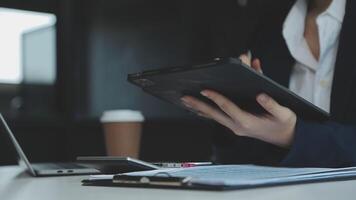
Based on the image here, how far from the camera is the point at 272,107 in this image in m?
0.90

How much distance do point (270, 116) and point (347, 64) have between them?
337 mm

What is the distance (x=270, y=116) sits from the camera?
0.97 meters

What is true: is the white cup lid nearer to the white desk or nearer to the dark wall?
the white desk

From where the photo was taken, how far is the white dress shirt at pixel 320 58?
1.29 metres

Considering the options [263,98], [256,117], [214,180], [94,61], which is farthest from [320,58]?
[94,61]

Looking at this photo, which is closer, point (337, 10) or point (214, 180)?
point (214, 180)

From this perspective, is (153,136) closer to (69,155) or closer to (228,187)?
(69,155)

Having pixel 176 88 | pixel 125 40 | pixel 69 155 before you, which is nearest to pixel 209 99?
pixel 176 88

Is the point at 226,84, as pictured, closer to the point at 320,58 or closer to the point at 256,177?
the point at 256,177

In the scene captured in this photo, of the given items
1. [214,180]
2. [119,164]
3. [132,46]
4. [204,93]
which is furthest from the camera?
[132,46]

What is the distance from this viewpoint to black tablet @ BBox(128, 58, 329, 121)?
76cm

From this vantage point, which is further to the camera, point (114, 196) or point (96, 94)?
point (96, 94)

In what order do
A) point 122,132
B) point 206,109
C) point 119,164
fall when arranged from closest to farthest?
1. point 119,164
2. point 206,109
3. point 122,132

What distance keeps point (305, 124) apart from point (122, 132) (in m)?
0.42
